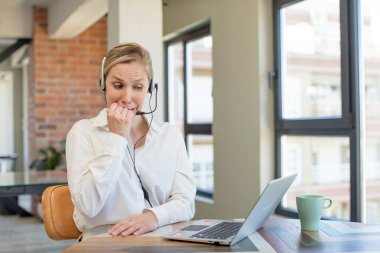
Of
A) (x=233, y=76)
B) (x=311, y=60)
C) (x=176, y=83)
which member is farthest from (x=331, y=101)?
(x=176, y=83)

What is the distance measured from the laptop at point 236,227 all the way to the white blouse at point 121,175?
19 centimetres

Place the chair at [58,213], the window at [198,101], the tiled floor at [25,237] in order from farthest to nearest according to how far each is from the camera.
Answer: the window at [198,101] → the tiled floor at [25,237] → the chair at [58,213]

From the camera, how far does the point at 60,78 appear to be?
6504 mm

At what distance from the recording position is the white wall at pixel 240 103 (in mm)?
3980

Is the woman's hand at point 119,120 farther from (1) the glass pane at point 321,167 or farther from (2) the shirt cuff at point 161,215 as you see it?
(1) the glass pane at point 321,167

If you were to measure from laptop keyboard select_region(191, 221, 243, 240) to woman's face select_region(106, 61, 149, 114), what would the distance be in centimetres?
52

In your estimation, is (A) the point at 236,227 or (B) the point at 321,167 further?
(B) the point at 321,167

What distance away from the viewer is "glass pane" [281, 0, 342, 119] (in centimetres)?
353

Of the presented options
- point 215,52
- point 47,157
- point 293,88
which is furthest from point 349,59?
point 47,157

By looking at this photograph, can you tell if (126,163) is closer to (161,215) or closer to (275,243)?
(161,215)

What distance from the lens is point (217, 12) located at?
455 cm

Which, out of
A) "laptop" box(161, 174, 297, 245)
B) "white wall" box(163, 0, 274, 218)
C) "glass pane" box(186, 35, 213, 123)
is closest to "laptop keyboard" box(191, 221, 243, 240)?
"laptop" box(161, 174, 297, 245)

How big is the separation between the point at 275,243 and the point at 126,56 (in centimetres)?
84

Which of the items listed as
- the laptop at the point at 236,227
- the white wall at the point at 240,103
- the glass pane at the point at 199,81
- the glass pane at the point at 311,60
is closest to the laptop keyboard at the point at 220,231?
the laptop at the point at 236,227
